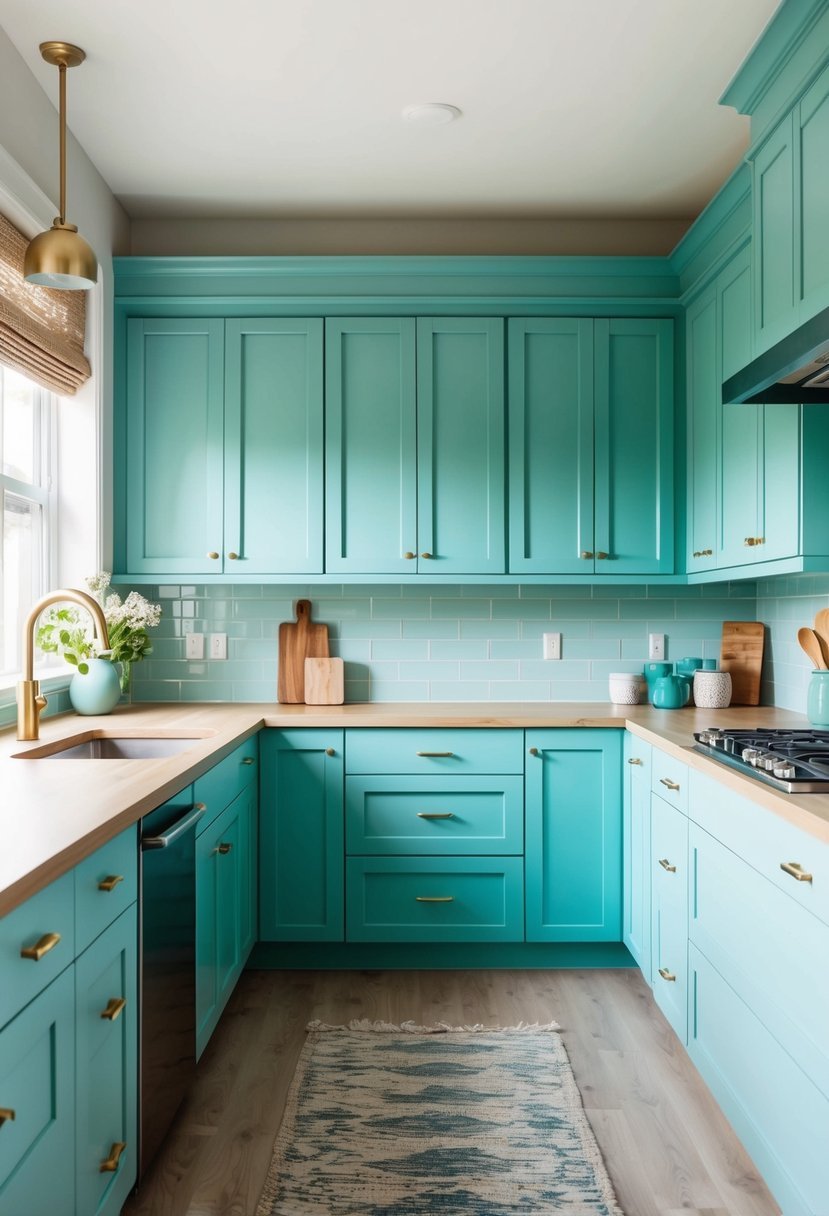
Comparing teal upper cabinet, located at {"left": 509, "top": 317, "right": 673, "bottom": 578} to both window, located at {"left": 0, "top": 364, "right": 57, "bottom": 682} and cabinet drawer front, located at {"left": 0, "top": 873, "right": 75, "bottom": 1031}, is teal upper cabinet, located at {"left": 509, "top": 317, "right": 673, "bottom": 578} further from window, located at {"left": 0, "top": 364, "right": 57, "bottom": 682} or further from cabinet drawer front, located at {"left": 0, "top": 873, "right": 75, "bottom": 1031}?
cabinet drawer front, located at {"left": 0, "top": 873, "right": 75, "bottom": 1031}

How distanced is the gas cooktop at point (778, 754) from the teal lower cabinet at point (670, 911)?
277 mm

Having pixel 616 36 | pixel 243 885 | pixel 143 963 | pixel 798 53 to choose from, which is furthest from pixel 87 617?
pixel 798 53

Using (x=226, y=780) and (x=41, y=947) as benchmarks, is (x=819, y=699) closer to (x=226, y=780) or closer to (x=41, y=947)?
(x=226, y=780)

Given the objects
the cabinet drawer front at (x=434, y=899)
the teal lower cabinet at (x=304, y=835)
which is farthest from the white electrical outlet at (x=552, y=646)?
the teal lower cabinet at (x=304, y=835)

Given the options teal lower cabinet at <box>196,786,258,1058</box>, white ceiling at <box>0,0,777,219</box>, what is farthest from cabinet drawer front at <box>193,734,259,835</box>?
white ceiling at <box>0,0,777,219</box>

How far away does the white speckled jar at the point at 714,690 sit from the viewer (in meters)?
3.22

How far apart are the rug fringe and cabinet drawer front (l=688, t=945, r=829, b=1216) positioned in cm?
52

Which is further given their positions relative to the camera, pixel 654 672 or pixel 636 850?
pixel 654 672

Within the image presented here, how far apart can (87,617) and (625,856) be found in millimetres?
1976

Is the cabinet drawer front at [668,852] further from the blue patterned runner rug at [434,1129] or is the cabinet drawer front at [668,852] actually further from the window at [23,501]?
the window at [23,501]

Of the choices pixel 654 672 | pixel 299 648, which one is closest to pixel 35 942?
pixel 299 648

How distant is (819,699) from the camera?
2.59m

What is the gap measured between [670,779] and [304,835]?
1250 millimetres

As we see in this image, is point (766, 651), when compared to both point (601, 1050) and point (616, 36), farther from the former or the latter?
point (616, 36)
